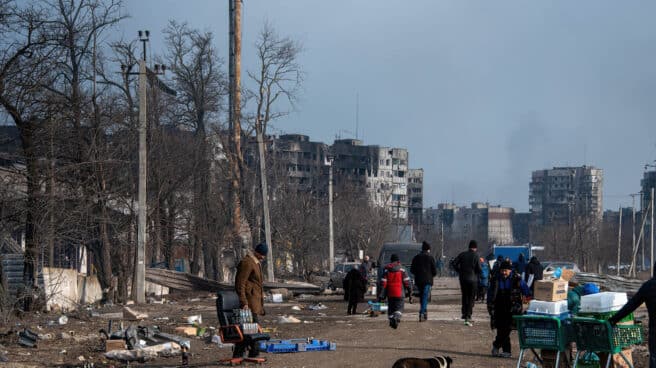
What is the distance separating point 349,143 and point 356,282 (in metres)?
154

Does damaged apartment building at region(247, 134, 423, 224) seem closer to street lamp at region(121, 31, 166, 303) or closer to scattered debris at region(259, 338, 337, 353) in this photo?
street lamp at region(121, 31, 166, 303)

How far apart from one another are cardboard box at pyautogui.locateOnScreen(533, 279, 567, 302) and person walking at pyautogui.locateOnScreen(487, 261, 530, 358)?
1.91m

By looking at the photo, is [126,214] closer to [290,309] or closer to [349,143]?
[290,309]

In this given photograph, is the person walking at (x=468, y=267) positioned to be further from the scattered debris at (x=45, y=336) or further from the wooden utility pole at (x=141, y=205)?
the wooden utility pole at (x=141, y=205)

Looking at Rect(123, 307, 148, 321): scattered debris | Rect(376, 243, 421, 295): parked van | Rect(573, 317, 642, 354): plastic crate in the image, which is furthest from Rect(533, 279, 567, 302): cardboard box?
Rect(376, 243, 421, 295): parked van

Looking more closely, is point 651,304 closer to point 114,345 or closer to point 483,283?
point 114,345

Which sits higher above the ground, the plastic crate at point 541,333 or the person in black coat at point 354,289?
the plastic crate at point 541,333

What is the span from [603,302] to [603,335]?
2.22 feet

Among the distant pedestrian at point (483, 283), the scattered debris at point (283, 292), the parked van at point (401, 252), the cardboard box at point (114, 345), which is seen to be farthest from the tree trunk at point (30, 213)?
the distant pedestrian at point (483, 283)

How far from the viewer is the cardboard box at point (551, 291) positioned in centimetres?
1450

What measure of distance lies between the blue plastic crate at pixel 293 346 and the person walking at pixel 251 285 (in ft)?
5.03

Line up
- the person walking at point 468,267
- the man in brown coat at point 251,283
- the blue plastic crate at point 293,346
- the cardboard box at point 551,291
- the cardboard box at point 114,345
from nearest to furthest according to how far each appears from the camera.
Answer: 1. the cardboard box at point 551,291
2. the man in brown coat at point 251,283
3. the blue plastic crate at point 293,346
4. the cardboard box at point 114,345
5. the person walking at point 468,267

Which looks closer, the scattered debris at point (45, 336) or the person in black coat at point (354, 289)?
the scattered debris at point (45, 336)

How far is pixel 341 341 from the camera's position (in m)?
20.1
